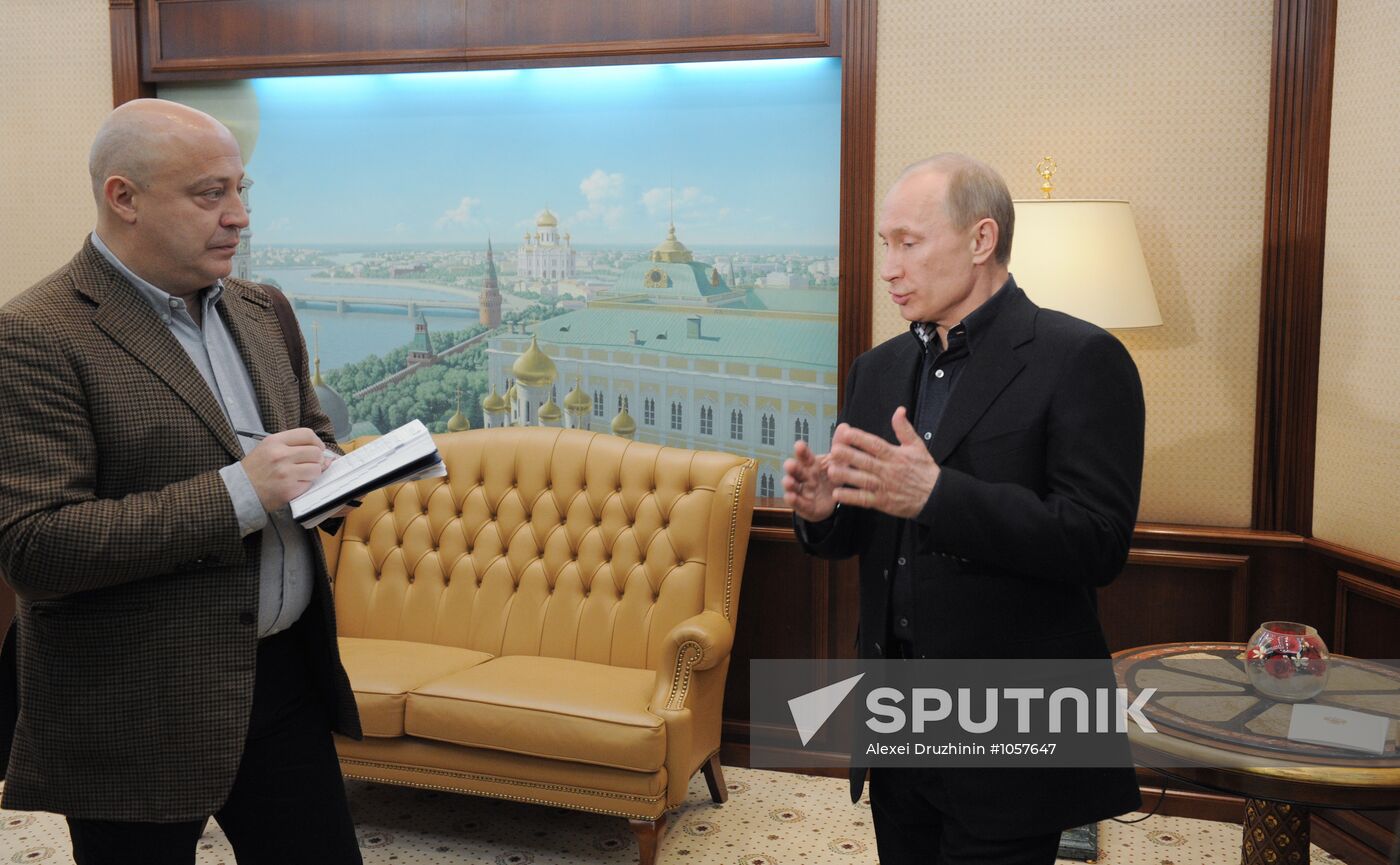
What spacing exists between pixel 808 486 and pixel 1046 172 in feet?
6.78

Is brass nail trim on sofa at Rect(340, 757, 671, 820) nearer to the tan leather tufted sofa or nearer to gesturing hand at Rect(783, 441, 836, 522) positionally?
the tan leather tufted sofa

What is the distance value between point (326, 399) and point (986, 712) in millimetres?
3384

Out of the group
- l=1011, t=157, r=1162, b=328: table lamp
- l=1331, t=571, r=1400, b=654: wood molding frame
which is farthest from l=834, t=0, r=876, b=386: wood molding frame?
l=1331, t=571, r=1400, b=654: wood molding frame

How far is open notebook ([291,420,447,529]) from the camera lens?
173 cm

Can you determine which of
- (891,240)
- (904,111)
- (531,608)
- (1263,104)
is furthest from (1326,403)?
(531,608)

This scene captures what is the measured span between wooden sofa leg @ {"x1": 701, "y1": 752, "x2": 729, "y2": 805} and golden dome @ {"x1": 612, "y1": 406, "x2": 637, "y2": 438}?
1.20 m

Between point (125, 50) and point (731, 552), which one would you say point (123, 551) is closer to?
point (731, 552)

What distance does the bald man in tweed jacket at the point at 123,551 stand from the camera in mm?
1606

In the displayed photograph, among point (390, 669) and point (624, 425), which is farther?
point (624, 425)

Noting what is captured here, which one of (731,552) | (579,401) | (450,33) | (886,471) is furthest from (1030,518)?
(450,33)

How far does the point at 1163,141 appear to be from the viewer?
3516 millimetres

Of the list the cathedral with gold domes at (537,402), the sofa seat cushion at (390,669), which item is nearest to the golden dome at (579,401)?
the cathedral with gold domes at (537,402)

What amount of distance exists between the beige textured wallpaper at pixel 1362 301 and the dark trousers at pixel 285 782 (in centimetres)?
274

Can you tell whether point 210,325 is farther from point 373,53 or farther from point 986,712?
point 373,53
